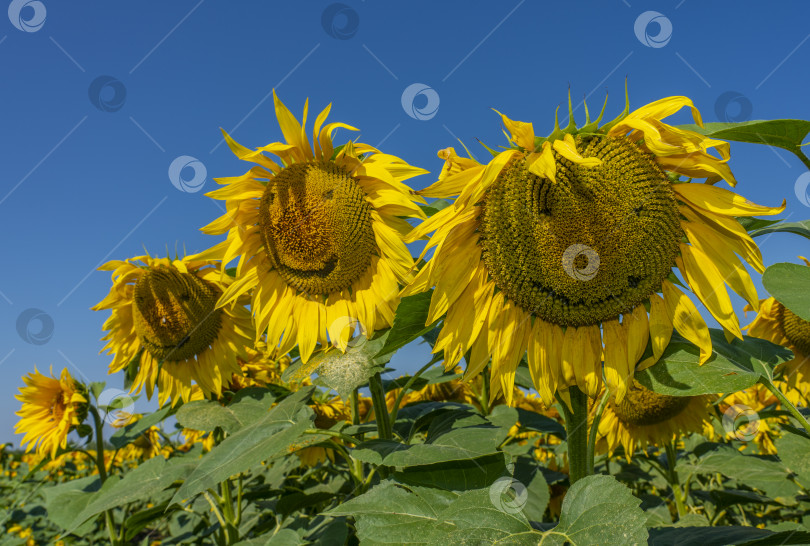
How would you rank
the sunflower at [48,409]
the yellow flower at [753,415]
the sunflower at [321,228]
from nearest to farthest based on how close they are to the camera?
the sunflower at [321,228] → the yellow flower at [753,415] → the sunflower at [48,409]

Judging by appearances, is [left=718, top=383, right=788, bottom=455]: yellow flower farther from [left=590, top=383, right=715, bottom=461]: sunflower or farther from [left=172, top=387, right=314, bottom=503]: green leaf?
[left=172, top=387, right=314, bottom=503]: green leaf

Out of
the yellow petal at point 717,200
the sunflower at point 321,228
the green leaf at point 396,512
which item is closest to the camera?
the green leaf at point 396,512

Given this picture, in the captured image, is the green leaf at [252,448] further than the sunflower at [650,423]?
No

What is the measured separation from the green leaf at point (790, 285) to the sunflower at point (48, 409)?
14.5 ft

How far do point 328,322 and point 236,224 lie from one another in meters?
0.61

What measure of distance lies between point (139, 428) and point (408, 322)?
2648mm

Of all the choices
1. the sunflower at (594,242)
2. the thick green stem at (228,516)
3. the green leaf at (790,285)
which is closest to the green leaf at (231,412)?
the thick green stem at (228,516)

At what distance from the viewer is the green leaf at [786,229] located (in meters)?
1.61

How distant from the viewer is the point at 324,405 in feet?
12.7

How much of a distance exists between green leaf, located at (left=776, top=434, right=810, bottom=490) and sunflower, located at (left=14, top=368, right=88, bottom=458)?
4439 millimetres

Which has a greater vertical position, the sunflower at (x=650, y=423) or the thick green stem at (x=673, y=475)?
the sunflower at (x=650, y=423)

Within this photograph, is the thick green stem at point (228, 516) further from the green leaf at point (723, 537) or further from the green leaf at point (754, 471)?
the green leaf at point (754, 471)

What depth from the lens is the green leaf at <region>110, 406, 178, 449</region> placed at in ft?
11.7

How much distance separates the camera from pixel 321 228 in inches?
94.1
